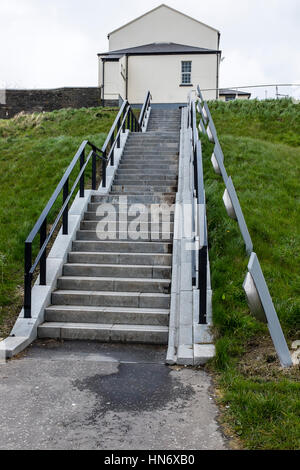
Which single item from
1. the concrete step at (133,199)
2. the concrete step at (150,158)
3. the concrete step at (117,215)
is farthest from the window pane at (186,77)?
the concrete step at (117,215)

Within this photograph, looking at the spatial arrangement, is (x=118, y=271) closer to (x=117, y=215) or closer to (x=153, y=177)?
(x=117, y=215)

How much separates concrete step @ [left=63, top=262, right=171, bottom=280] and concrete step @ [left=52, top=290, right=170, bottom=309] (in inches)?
15.9

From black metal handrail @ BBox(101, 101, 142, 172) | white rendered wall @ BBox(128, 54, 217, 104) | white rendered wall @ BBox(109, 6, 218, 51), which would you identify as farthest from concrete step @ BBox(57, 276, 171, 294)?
white rendered wall @ BBox(109, 6, 218, 51)

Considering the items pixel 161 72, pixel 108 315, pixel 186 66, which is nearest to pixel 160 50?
pixel 161 72

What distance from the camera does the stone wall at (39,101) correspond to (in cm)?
2417

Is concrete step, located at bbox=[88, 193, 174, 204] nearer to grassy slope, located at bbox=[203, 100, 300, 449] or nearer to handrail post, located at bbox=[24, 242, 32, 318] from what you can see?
grassy slope, located at bbox=[203, 100, 300, 449]

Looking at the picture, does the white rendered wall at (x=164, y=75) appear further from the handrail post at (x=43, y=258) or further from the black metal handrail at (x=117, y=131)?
the handrail post at (x=43, y=258)

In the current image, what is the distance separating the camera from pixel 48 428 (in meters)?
3.13

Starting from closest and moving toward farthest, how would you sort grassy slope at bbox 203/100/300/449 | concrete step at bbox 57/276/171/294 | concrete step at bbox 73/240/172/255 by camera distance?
1. grassy slope at bbox 203/100/300/449
2. concrete step at bbox 57/276/171/294
3. concrete step at bbox 73/240/172/255

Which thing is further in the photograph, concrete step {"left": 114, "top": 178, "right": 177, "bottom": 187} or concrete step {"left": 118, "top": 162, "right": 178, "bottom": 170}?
concrete step {"left": 118, "top": 162, "right": 178, "bottom": 170}

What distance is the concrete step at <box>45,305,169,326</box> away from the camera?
5402 millimetres
